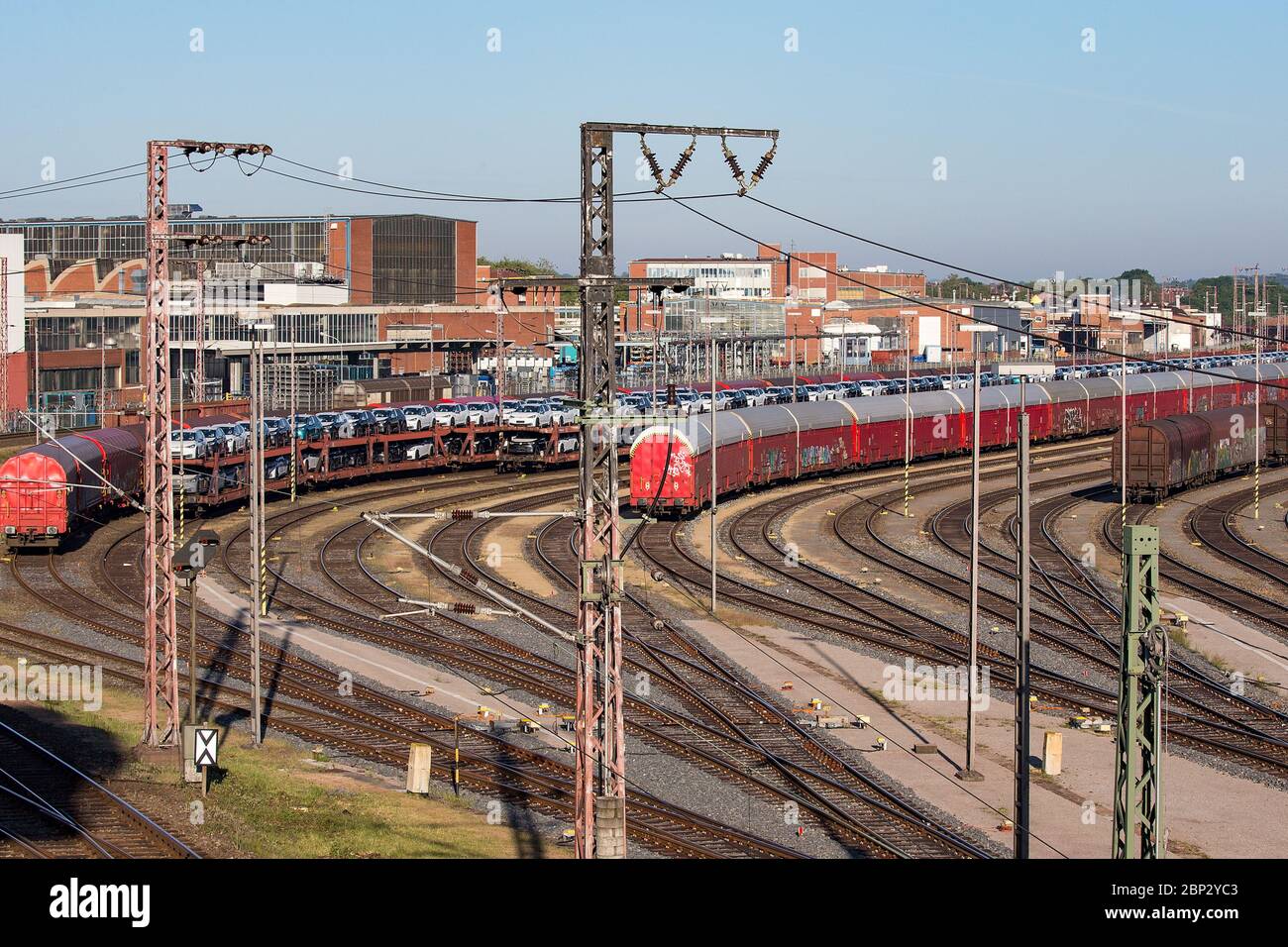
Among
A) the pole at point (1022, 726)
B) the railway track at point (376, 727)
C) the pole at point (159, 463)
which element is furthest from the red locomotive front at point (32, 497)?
the pole at point (1022, 726)

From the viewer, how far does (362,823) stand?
21.9 m

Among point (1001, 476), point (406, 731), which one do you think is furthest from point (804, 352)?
point (406, 731)

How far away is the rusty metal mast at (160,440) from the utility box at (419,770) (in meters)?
4.60

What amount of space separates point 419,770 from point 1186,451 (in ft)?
134

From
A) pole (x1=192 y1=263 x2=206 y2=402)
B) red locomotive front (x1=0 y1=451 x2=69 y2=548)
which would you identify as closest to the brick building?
pole (x1=192 y1=263 x2=206 y2=402)

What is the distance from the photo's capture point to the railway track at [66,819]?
19891mm

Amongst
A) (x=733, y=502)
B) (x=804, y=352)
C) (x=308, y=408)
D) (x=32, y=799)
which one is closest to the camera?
(x=32, y=799)

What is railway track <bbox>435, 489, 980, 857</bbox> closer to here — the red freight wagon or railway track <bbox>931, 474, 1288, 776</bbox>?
railway track <bbox>931, 474, 1288, 776</bbox>

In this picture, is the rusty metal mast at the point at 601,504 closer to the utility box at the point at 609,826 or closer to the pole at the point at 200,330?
the utility box at the point at 609,826

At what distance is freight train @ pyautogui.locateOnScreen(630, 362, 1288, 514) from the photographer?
50906mm

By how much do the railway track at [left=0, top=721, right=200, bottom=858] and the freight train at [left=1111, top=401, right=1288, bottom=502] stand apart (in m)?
40.7
